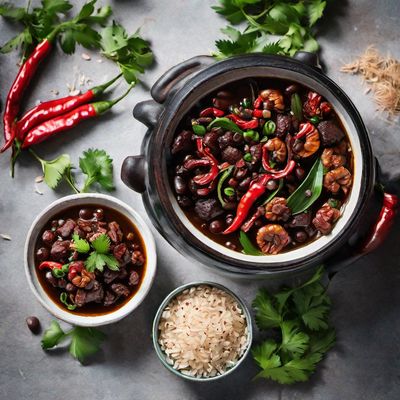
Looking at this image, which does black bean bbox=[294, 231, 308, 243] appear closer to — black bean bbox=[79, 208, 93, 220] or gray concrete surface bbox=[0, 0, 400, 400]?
gray concrete surface bbox=[0, 0, 400, 400]

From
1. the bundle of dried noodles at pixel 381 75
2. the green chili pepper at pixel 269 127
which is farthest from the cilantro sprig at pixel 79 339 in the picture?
the bundle of dried noodles at pixel 381 75

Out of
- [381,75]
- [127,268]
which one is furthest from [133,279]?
[381,75]

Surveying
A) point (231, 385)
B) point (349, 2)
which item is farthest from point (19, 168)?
point (349, 2)

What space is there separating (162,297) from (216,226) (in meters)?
0.65

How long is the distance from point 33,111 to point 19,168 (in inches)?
9.9

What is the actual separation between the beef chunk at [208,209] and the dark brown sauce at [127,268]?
457 millimetres

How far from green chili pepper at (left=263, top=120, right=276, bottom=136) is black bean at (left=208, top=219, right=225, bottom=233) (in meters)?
0.35

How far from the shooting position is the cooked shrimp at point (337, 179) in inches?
93.4

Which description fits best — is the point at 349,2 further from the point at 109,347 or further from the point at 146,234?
the point at 109,347

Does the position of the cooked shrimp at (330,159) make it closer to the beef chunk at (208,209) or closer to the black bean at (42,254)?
the beef chunk at (208,209)

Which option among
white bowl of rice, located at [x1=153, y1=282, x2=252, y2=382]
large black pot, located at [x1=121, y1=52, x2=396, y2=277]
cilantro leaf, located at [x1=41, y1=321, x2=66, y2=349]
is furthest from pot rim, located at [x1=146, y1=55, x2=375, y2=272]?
cilantro leaf, located at [x1=41, y1=321, x2=66, y2=349]

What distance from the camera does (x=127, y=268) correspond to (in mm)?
2773

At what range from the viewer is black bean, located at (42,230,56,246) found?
274cm

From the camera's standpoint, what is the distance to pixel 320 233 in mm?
2430
